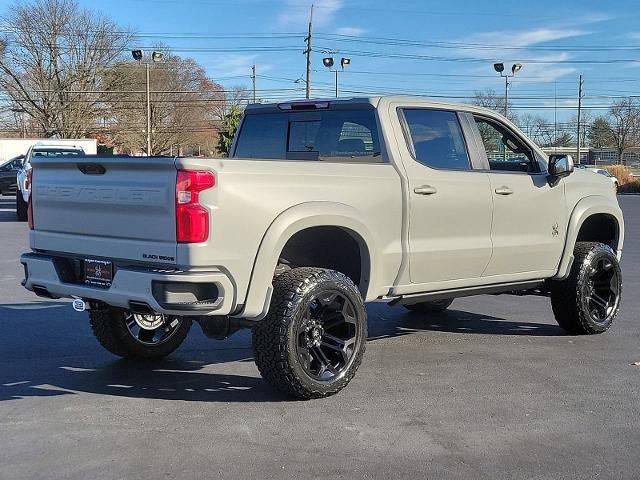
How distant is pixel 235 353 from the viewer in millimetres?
6367

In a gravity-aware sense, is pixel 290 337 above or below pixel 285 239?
below

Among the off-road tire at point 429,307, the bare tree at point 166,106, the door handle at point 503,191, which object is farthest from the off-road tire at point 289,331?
the bare tree at point 166,106

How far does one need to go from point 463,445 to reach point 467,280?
2025mm

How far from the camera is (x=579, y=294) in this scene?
22.6ft

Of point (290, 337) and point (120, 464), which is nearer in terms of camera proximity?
point (120, 464)

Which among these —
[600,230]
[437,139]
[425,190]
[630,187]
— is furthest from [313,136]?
[630,187]

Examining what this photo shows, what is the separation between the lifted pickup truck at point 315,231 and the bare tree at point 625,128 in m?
84.1

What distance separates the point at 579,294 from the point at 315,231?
297 centimetres

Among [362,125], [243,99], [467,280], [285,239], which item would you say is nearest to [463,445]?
[285,239]

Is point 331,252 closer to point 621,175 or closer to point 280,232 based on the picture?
point 280,232

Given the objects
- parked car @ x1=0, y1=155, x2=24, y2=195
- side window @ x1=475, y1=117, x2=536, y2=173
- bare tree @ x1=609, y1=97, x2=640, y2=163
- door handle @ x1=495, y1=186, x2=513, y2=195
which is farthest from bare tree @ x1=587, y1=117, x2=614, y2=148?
door handle @ x1=495, y1=186, x2=513, y2=195

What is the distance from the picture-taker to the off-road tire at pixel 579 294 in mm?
6898

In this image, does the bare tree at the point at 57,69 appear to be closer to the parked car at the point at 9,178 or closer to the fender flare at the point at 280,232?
the parked car at the point at 9,178

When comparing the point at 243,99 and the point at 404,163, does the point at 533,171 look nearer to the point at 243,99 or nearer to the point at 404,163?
the point at 404,163
